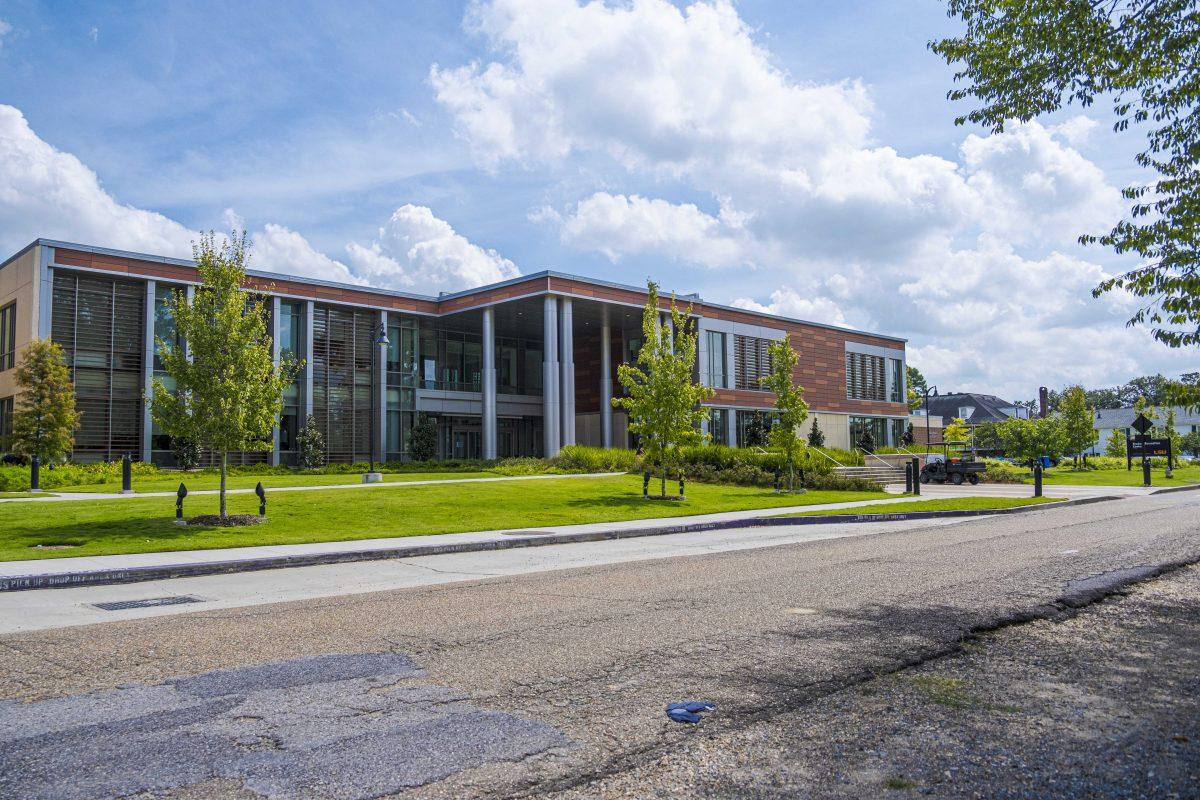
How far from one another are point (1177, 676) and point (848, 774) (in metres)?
3.22

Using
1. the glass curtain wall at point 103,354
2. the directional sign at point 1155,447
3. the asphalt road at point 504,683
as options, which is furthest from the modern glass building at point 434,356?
the asphalt road at point 504,683

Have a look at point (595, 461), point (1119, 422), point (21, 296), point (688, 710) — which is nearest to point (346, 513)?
point (688, 710)

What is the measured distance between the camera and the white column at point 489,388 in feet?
141

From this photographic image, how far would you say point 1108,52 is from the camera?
8.86 meters

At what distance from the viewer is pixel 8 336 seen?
35406mm

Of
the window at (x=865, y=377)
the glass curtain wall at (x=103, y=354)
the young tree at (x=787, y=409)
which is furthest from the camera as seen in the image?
the window at (x=865, y=377)

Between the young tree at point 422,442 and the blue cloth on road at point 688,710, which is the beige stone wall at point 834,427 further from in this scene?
the blue cloth on road at point 688,710

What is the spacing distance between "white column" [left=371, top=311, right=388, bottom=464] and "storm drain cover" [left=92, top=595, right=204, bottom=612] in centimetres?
3353

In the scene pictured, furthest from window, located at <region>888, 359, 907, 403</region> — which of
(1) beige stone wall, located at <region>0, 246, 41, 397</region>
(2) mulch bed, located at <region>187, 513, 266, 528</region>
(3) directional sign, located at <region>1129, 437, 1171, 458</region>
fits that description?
(2) mulch bed, located at <region>187, 513, 266, 528</region>

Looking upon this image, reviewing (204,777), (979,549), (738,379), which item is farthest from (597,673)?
(738,379)

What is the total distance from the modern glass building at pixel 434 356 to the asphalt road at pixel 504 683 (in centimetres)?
2085

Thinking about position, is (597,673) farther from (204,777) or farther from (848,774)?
(204,777)

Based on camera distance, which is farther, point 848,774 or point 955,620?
point 955,620

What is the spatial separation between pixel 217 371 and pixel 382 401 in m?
27.2
